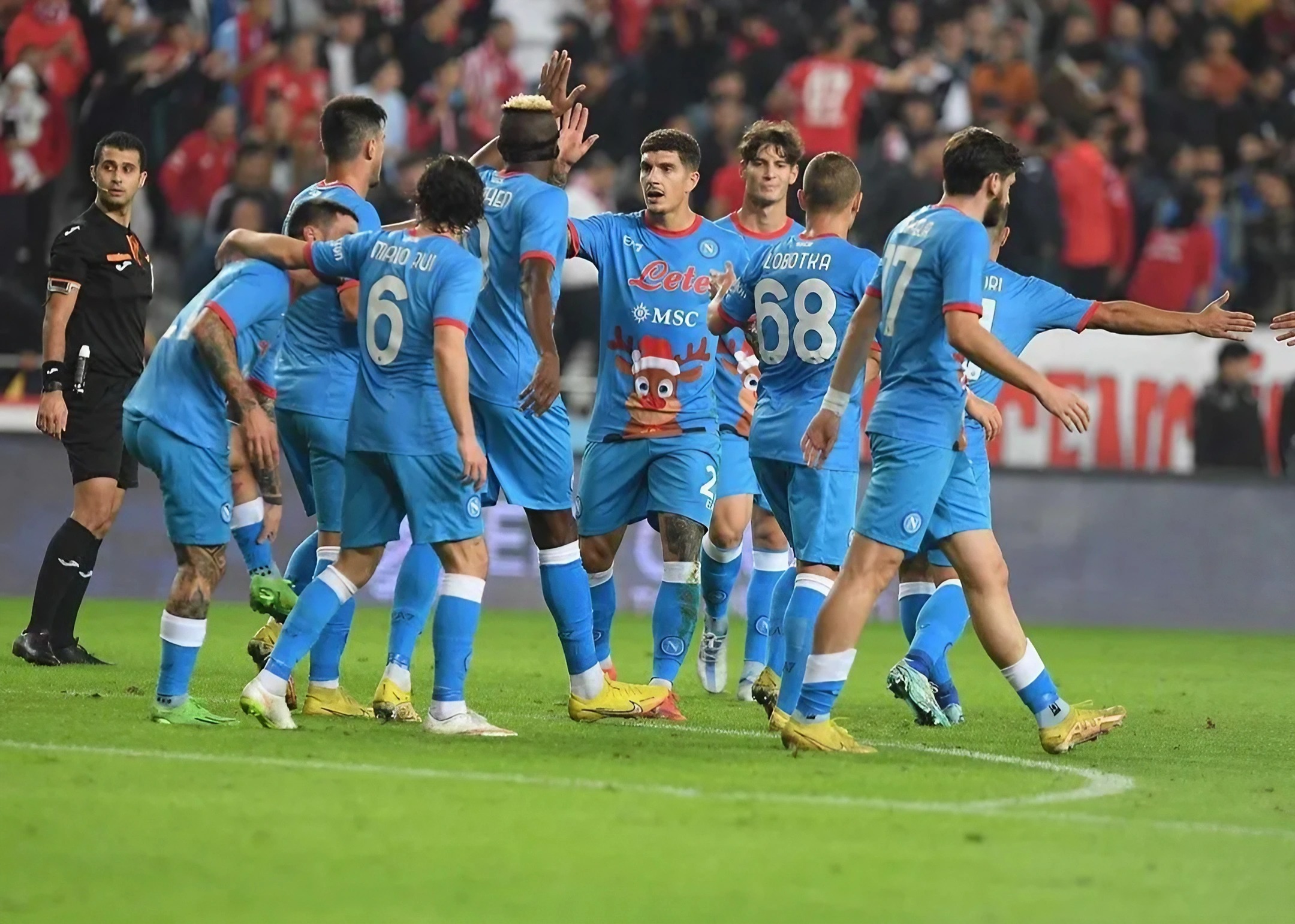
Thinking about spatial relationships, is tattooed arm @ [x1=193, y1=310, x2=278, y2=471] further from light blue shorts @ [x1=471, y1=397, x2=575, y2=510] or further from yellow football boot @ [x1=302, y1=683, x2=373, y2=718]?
yellow football boot @ [x1=302, y1=683, x2=373, y2=718]

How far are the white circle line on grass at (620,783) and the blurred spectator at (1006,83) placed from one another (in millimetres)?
13226

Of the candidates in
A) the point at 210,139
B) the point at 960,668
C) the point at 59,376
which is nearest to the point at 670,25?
the point at 210,139

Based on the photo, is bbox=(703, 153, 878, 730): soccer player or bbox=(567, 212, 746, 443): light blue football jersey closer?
bbox=(703, 153, 878, 730): soccer player

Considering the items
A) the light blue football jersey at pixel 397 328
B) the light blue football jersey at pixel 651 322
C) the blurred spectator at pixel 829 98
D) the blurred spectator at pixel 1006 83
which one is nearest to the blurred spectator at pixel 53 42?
the blurred spectator at pixel 829 98

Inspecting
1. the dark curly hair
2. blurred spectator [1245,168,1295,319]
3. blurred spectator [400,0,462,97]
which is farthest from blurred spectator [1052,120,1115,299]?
the dark curly hair

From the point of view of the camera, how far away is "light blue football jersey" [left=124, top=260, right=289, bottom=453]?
298 inches

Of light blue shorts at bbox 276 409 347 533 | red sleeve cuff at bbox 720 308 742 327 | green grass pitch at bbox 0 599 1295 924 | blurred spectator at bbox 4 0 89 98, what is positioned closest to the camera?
green grass pitch at bbox 0 599 1295 924

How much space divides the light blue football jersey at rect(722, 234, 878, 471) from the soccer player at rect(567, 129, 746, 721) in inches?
10.0

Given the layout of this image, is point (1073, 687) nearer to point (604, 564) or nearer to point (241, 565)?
point (604, 564)

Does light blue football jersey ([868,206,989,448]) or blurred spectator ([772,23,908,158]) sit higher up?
blurred spectator ([772,23,908,158])

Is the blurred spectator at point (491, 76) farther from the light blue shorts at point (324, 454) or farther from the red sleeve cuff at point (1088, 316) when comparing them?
the red sleeve cuff at point (1088, 316)

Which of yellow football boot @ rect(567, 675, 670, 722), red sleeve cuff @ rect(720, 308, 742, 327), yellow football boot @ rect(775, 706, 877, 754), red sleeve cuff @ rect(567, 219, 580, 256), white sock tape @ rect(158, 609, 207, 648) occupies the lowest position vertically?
yellow football boot @ rect(567, 675, 670, 722)

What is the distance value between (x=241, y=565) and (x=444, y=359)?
7985mm

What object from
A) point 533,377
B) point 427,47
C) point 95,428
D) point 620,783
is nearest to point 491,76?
point 427,47
